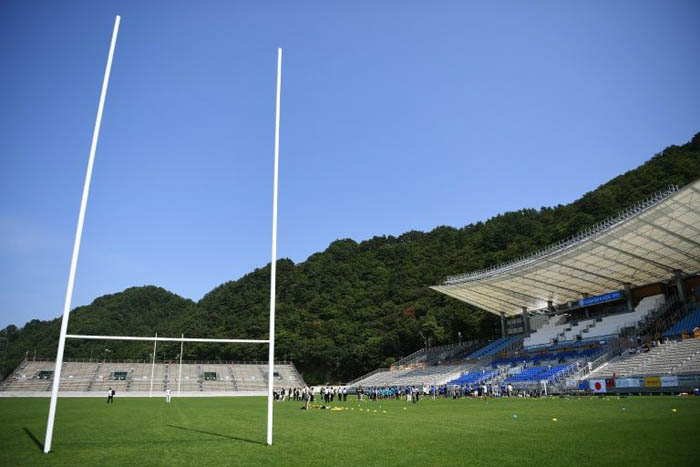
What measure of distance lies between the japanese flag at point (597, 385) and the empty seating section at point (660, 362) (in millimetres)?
916

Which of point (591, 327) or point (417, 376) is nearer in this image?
point (591, 327)

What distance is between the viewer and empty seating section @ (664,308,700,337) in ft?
94.3

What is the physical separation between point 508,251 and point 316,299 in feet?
117

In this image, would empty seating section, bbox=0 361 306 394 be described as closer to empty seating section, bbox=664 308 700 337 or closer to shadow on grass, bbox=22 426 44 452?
shadow on grass, bbox=22 426 44 452

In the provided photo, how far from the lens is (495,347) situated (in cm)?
4725

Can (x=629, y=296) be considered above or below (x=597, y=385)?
above

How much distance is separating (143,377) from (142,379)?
0.65 metres

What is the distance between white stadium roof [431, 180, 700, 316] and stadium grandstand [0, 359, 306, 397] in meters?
28.4

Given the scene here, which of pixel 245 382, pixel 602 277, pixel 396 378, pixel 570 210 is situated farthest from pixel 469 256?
pixel 245 382

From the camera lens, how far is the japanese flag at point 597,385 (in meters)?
25.6

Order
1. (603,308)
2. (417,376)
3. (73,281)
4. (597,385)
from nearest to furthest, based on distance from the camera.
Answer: (73,281), (597,385), (603,308), (417,376)

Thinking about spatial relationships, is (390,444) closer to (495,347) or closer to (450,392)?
(450,392)

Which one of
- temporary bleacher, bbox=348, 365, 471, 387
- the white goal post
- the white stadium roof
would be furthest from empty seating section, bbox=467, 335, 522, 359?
the white goal post

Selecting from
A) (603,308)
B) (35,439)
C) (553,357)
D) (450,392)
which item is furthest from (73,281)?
(603,308)
